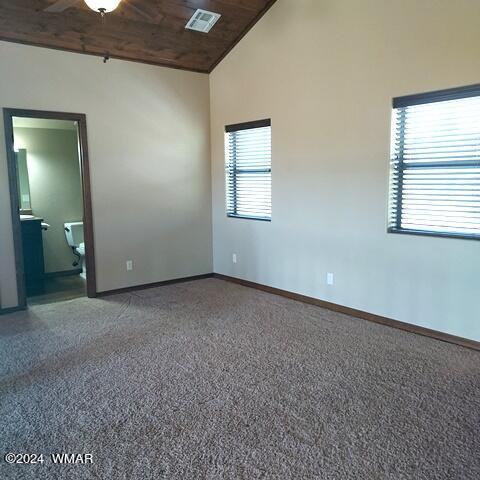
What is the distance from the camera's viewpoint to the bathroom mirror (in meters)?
5.79

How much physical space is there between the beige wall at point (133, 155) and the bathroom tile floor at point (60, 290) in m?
0.44

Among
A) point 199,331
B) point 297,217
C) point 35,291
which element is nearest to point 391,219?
point 297,217

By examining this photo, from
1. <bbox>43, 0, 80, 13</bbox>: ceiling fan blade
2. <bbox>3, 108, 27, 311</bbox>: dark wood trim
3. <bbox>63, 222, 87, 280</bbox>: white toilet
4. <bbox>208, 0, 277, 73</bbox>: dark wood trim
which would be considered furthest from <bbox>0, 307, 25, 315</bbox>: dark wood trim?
<bbox>208, 0, 277, 73</bbox>: dark wood trim

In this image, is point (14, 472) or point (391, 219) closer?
point (14, 472)

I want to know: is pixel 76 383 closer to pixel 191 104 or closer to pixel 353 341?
pixel 353 341

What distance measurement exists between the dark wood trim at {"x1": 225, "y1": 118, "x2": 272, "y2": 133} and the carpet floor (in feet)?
7.27

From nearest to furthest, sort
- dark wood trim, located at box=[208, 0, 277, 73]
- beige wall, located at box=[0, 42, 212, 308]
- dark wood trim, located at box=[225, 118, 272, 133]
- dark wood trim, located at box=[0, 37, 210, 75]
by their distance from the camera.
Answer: dark wood trim, located at box=[0, 37, 210, 75]
beige wall, located at box=[0, 42, 212, 308]
dark wood trim, located at box=[208, 0, 277, 73]
dark wood trim, located at box=[225, 118, 272, 133]

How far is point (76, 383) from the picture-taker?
2912 millimetres

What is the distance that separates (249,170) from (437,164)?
237 cm

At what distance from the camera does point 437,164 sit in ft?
11.5

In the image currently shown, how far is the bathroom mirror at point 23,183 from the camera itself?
19.0 ft

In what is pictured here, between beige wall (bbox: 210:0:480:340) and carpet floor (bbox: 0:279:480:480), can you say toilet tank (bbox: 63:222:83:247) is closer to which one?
carpet floor (bbox: 0:279:480:480)

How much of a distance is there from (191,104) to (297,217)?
7.01 ft

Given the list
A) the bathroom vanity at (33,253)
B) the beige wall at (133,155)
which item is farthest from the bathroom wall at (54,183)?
the beige wall at (133,155)
